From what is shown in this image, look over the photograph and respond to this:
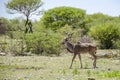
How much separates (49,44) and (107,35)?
11752 millimetres

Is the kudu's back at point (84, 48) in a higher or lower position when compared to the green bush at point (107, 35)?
higher

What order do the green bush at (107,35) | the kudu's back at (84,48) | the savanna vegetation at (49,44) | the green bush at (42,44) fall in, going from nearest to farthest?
the savanna vegetation at (49,44) < the kudu's back at (84,48) < the green bush at (42,44) < the green bush at (107,35)

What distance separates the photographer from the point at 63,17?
5628cm

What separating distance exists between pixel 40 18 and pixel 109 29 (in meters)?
21.6

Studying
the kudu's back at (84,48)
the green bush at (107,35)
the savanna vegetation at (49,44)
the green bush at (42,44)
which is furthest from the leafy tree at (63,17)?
the kudu's back at (84,48)

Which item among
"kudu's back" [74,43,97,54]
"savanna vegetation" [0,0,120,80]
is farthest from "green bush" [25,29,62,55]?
"kudu's back" [74,43,97,54]

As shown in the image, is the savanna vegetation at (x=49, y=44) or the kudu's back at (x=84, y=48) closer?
the savanna vegetation at (x=49, y=44)

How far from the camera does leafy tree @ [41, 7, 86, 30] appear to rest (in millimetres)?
55938

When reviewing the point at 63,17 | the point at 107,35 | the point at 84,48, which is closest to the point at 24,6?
the point at 63,17

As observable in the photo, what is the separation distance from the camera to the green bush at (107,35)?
38.8 m

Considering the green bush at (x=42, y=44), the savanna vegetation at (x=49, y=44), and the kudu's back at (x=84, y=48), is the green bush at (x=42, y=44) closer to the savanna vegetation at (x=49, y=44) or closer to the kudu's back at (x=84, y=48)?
the savanna vegetation at (x=49, y=44)

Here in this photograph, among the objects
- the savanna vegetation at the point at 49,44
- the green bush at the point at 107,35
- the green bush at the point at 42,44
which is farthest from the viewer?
the green bush at the point at 107,35

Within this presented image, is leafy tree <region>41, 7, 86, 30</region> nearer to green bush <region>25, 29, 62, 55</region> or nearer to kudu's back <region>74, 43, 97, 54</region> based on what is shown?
green bush <region>25, 29, 62, 55</region>

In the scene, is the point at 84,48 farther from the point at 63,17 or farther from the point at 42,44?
the point at 63,17
